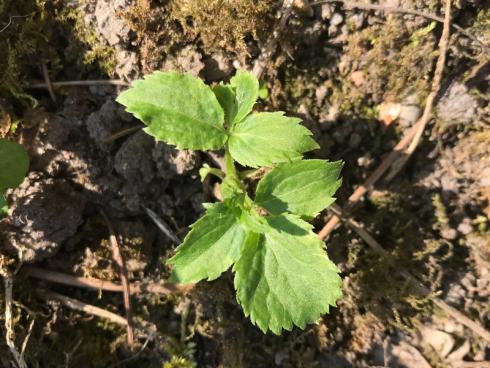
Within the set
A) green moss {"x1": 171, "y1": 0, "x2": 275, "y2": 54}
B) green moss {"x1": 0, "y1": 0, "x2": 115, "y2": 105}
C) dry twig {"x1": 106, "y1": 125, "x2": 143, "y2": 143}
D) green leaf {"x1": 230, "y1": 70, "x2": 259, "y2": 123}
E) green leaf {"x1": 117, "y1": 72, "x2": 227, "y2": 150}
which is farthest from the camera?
dry twig {"x1": 106, "y1": 125, "x2": 143, "y2": 143}

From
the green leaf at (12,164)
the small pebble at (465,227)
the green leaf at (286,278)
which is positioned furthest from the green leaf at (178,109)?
the small pebble at (465,227)

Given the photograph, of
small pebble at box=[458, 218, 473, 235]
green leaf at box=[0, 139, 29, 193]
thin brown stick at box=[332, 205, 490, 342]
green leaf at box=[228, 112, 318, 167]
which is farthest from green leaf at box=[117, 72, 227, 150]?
small pebble at box=[458, 218, 473, 235]

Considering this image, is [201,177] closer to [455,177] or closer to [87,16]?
[87,16]

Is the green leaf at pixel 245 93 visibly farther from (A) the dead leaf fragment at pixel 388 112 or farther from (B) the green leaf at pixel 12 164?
(B) the green leaf at pixel 12 164

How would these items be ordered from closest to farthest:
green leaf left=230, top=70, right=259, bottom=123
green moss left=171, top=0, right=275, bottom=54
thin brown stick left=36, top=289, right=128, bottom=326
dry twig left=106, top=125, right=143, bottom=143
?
green leaf left=230, top=70, right=259, bottom=123 → green moss left=171, top=0, right=275, bottom=54 → dry twig left=106, top=125, right=143, bottom=143 → thin brown stick left=36, top=289, right=128, bottom=326

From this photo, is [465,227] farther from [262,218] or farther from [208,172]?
[208,172]

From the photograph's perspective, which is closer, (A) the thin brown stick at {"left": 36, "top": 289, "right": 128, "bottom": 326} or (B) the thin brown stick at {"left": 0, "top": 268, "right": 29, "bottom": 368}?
(B) the thin brown stick at {"left": 0, "top": 268, "right": 29, "bottom": 368}

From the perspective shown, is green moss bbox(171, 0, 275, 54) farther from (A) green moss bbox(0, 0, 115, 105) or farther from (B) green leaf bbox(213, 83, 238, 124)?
(A) green moss bbox(0, 0, 115, 105)

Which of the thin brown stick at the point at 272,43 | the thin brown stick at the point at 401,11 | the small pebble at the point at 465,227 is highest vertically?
the thin brown stick at the point at 401,11
